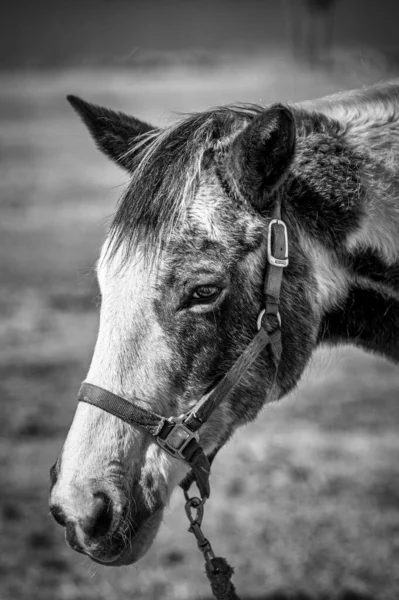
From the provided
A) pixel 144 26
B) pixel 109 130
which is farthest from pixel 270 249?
pixel 144 26

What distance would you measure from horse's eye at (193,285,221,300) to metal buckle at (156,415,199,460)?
0.43m

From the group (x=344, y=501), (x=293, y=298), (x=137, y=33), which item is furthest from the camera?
(x=137, y=33)

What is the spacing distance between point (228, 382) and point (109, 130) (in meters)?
1.25

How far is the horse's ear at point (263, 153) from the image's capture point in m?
2.20

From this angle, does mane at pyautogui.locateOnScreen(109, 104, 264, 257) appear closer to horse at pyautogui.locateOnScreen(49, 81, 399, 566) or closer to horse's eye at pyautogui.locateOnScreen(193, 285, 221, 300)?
horse at pyautogui.locateOnScreen(49, 81, 399, 566)

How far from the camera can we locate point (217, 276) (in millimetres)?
2303

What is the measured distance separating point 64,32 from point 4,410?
24.0m

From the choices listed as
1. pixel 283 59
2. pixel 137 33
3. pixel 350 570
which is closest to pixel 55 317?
pixel 350 570

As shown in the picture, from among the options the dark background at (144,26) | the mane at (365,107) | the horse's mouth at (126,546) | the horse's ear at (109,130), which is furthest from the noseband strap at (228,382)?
the dark background at (144,26)

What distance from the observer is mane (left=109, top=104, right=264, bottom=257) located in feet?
7.73

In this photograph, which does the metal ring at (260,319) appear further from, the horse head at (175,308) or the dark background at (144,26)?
the dark background at (144,26)

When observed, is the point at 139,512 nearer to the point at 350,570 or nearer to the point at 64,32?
the point at 350,570

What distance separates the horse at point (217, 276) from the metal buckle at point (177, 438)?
0.11 feet

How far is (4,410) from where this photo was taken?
616cm
